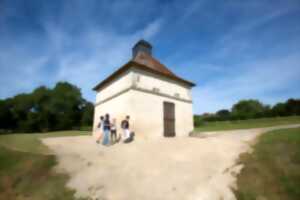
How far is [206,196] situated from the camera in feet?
13.8

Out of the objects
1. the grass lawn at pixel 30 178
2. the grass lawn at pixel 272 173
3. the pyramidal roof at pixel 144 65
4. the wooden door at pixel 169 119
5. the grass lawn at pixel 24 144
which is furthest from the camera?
the wooden door at pixel 169 119

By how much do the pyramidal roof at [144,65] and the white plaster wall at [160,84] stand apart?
0.37 meters

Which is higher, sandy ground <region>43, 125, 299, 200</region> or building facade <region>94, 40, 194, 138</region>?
building facade <region>94, 40, 194, 138</region>

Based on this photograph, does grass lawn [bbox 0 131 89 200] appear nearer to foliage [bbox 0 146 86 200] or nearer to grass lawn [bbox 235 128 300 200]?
foliage [bbox 0 146 86 200]

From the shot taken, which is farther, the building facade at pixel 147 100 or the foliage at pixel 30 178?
the building facade at pixel 147 100

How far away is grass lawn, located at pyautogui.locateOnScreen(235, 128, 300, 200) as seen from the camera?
166 inches

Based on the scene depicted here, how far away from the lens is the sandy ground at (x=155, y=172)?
4.40 m

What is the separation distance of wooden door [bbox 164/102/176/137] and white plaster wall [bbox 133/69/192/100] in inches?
46.5

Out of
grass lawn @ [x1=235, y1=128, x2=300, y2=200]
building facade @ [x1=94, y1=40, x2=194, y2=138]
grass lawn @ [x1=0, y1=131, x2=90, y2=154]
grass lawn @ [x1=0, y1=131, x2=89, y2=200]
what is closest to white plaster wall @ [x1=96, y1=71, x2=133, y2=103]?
→ building facade @ [x1=94, y1=40, x2=194, y2=138]

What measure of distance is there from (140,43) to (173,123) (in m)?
8.97

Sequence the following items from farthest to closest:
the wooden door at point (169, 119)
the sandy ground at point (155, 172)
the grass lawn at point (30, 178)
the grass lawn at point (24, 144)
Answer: the wooden door at point (169, 119) → the grass lawn at point (24, 144) → the grass lawn at point (30, 178) → the sandy ground at point (155, 172)

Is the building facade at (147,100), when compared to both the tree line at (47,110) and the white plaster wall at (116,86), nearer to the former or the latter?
the white plaster wall at (116,86)

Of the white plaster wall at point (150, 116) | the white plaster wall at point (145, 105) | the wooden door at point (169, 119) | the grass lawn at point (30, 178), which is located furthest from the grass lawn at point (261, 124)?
the grass lawn at point (30, 178)

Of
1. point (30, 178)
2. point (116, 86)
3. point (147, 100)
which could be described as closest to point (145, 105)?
point (147, 100)
